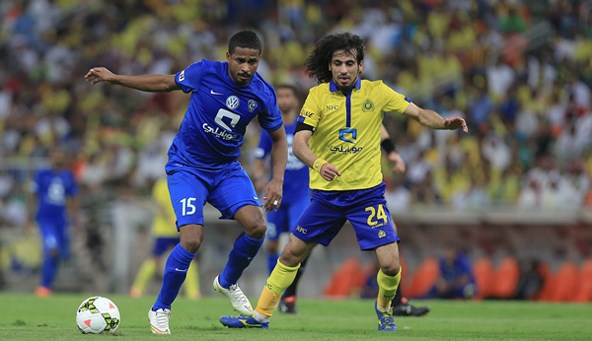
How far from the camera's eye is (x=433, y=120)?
32.0 ft

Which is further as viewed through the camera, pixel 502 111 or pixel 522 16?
pixel 522 16

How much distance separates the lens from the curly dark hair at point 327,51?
1003cm

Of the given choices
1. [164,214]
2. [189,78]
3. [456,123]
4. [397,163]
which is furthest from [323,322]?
[164,214]

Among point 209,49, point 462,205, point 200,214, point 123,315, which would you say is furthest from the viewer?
point 209,49

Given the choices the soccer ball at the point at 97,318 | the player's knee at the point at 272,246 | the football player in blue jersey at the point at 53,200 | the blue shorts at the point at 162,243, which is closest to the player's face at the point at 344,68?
the soccer ball at the point at 97,318

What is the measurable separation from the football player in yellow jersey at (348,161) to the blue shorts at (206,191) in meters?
0.60

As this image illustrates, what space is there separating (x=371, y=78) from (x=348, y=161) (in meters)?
14.4

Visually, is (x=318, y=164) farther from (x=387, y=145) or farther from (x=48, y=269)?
(x=48, y=269)

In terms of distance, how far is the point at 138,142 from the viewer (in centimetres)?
2428

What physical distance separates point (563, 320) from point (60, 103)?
17.3 metres

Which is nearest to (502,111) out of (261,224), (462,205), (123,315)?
(462,205)

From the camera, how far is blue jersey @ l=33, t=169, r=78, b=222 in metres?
19.9

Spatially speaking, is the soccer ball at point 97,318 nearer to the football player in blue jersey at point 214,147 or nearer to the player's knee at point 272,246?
the football player in blue jersey at point 214,147

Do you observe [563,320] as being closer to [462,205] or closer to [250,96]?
[250,96]
